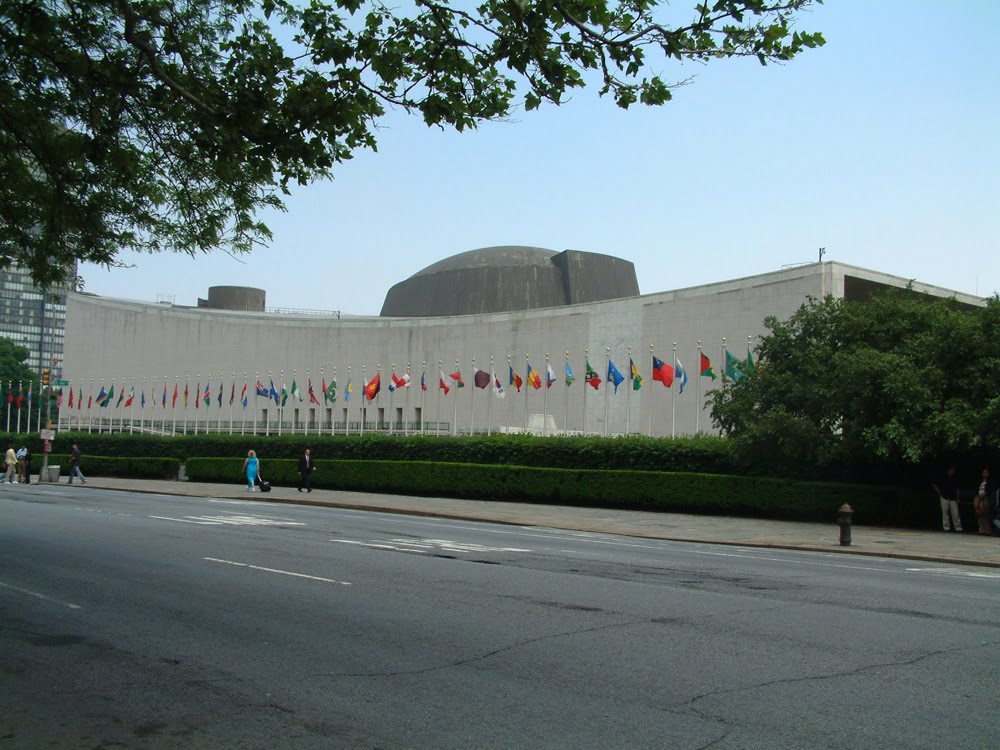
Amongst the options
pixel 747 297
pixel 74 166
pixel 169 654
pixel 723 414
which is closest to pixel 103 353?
pixel 747 297

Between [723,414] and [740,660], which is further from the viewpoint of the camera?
[723,414]

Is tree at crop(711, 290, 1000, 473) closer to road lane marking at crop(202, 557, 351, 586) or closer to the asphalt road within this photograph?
the asphalt road

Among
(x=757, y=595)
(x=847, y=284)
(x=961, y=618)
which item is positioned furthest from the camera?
(x=847, y=284)

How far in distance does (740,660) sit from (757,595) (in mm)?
3597

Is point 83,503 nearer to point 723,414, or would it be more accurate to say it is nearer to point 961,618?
point 723,414

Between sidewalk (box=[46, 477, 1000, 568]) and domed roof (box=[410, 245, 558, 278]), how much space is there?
44.2 meters

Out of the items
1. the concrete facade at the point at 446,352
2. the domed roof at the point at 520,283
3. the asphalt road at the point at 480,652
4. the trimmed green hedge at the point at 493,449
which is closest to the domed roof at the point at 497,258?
the domed roof at the point at 520,283

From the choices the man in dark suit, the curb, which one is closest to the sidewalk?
the curb

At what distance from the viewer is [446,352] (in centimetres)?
6262

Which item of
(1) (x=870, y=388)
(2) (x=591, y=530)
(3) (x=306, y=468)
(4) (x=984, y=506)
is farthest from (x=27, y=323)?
(4) (x=984, y=506)

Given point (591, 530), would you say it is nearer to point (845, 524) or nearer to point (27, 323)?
point (845, 524)

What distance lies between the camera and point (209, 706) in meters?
6.15

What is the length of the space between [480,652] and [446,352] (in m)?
55.2

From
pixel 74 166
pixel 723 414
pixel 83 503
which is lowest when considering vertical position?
pixel 83 503
